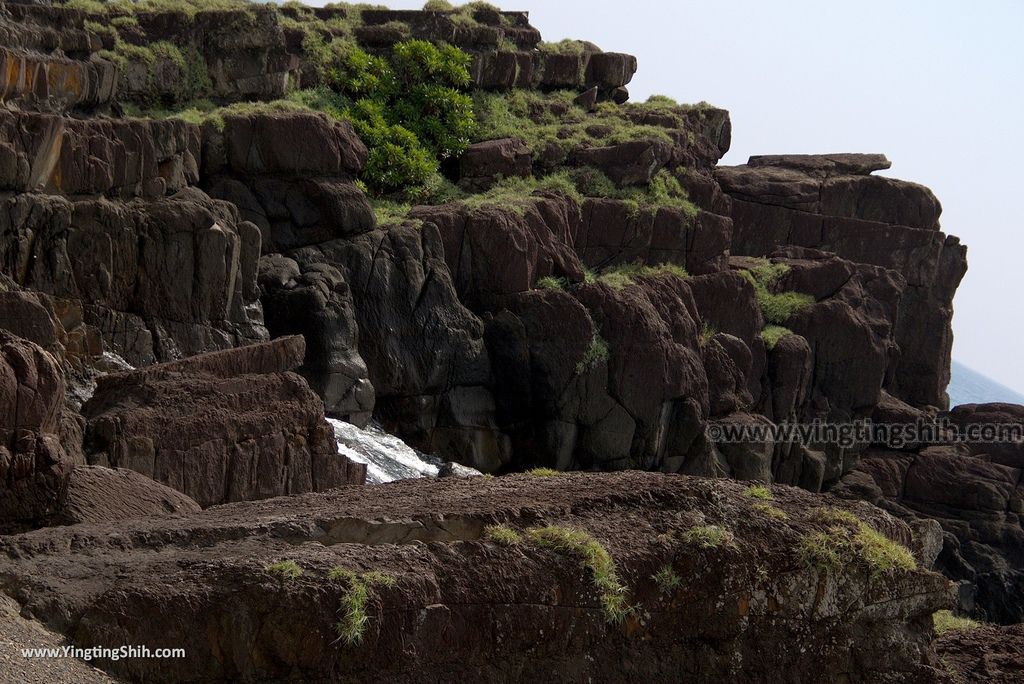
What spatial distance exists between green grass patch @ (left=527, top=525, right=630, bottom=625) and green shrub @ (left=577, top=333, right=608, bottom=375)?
65.5ft

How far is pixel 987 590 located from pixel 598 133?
17.0 m

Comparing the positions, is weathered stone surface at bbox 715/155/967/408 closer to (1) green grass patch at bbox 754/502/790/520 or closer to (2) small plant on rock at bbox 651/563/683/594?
(1) green grass patch at bbox 754/502/790/520

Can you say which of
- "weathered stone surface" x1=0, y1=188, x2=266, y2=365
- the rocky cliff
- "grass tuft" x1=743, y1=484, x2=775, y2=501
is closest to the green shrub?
the rocky cliff

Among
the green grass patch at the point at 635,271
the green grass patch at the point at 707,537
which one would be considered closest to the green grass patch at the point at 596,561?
the green grass patch at the point at 707,537

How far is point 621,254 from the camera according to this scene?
1528 inches

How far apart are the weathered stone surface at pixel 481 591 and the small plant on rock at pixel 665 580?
0.10 feet

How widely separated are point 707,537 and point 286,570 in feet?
13.9

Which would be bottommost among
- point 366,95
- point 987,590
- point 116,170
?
point 987,590

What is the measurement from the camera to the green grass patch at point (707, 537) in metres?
13.5

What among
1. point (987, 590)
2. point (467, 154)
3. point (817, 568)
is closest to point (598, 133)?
point (467, 154)

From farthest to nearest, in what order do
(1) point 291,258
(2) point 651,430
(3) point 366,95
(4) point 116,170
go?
(3) point 366,95
(2) point 651,430
(1) point 291,258
(4) point 116,170

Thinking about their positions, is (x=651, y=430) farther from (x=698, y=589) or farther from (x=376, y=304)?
(x=698, y=589)

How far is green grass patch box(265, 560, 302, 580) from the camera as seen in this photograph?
11594mm

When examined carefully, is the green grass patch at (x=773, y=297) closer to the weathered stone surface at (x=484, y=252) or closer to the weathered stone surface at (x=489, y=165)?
the weathered stone surface at (x=489, y=165)
